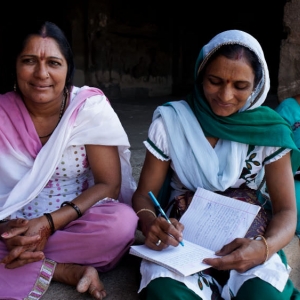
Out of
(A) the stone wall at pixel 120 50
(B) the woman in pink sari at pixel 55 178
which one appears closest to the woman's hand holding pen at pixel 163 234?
(B) the woman in pink sari at pixel 55 178

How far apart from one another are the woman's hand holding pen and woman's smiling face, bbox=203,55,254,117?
0.56 metres

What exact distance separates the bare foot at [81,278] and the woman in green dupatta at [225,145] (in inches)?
7.6

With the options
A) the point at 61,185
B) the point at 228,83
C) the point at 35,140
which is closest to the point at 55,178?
the point at 61,185

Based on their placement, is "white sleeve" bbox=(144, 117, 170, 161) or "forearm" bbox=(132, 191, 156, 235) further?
"white sleeve" bbox=(144, 117, 170, 161)

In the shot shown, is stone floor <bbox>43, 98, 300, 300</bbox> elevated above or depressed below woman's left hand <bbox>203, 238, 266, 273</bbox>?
below

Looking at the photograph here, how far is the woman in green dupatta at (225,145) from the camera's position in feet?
6.30

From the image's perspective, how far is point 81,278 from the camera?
6.15 ft

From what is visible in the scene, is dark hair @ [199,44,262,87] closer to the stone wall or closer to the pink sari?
the pink sari

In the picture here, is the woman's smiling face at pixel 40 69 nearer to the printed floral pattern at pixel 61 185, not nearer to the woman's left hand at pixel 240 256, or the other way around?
the printed floral pattern at pixel 61 185

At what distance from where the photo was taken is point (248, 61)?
196cm

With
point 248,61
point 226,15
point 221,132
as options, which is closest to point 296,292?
point 221,132

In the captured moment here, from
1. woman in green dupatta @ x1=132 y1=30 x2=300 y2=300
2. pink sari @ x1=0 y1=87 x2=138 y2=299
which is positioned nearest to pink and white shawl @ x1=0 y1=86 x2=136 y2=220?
pink sari @ x1=0 y1=87 x2=138 y2=299

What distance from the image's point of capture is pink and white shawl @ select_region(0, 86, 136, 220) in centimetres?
206

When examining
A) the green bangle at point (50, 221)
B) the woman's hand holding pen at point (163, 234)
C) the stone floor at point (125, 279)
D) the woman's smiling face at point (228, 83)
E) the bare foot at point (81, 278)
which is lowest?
the stone floor at point (125, 279)
